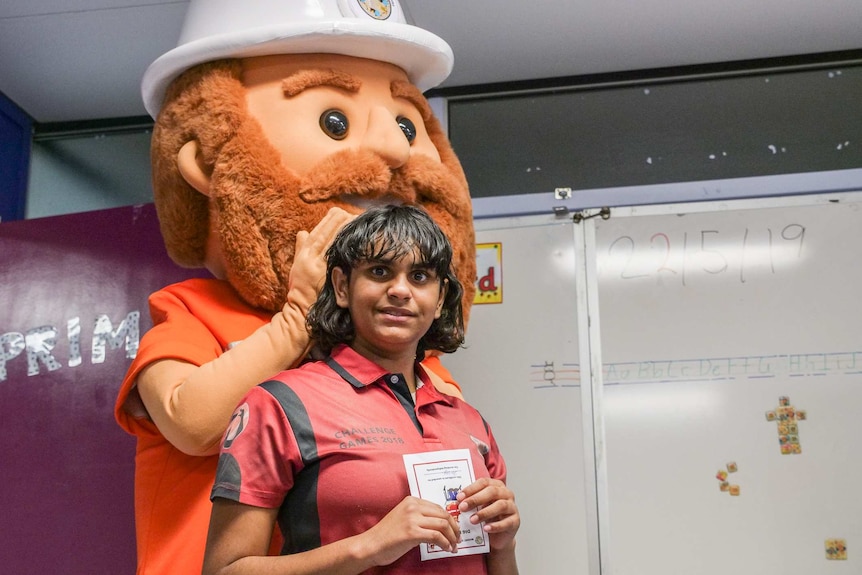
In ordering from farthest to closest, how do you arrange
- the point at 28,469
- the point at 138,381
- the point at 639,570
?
the point at 639,570 → the point at 28,469 → the point at 138,381

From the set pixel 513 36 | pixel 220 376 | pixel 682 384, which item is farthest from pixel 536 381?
pixel 220 376

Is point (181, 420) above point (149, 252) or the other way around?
the other way around

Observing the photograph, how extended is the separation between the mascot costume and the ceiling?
76 centimetres

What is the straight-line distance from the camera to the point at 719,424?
2.50 metres

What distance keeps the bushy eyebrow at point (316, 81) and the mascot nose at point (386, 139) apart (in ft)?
0.22

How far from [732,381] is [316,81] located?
4.87ft

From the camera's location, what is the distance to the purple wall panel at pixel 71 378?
2.10 meters

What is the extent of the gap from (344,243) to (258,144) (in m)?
0.35

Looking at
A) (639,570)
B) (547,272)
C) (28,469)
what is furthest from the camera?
(547,272)

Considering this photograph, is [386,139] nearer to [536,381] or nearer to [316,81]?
[316,81]

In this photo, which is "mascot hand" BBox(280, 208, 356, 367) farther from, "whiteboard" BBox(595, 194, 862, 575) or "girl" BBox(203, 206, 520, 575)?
"whiteboard" BBox(595, 194, 862, 575)

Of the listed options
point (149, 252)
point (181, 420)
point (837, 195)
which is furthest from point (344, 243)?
point (837, 195)

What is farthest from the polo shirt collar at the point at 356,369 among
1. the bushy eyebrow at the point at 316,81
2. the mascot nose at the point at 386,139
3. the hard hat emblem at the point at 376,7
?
the hard hat emblem at the point at 376,7

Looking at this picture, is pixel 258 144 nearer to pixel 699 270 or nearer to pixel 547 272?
pixel 547 272
